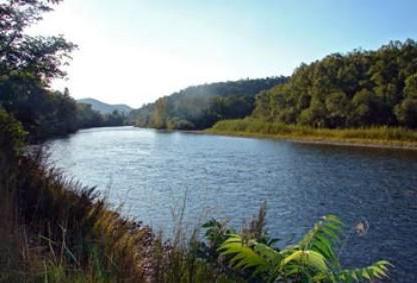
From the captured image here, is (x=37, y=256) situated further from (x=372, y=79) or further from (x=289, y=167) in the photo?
(x=372, y=79)

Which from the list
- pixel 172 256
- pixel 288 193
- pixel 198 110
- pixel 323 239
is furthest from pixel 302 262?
pixel 198 110

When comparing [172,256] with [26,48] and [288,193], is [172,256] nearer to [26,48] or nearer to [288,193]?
[26,48]

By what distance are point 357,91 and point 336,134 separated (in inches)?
375

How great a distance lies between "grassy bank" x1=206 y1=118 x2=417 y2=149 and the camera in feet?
168

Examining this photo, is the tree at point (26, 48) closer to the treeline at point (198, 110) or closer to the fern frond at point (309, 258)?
the fern frond at point (309, 258)

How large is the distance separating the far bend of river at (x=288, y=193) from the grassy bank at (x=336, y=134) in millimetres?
16643

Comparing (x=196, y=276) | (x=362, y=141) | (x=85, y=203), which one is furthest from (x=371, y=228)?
(x=362, y=141)

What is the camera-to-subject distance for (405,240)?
12.8m

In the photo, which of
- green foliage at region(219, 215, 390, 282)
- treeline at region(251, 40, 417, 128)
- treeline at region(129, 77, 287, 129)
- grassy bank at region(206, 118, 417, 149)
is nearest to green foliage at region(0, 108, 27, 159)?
green foliage at region(219, 215, 390, 282)

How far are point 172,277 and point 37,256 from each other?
1.04m

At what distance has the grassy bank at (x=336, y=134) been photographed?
168ft

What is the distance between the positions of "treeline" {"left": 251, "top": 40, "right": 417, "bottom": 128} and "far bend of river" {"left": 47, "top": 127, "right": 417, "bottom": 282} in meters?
25.1

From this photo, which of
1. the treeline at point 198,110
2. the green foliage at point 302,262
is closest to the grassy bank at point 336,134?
the treeline at point 198,110

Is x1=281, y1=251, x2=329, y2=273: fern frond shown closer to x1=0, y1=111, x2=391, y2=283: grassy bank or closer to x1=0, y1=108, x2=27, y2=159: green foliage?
x1=0, y1=111, x2=391, y2=283: grassy bank
